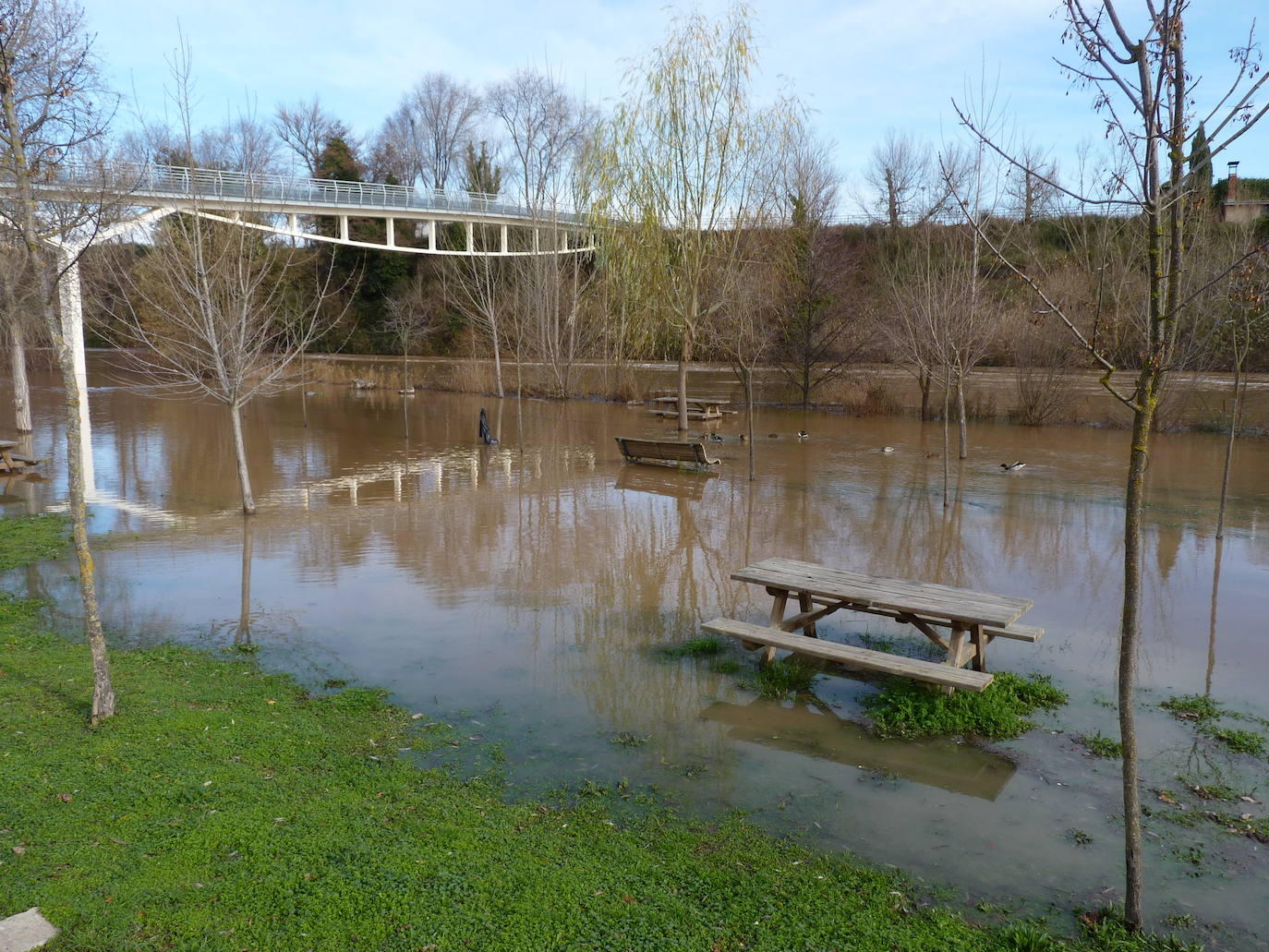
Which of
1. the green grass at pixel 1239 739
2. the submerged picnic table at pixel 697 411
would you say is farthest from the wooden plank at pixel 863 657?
the submerged picnic table at pixel 697 411

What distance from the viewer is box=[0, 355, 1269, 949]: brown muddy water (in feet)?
16.3

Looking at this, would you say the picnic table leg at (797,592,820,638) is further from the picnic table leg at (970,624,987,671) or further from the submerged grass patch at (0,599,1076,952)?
the submerged grass patch at (0,599,1076,952)

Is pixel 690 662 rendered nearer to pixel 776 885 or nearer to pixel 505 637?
pixel 505 637

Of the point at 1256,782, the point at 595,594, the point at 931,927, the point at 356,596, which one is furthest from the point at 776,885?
the point at 356,596

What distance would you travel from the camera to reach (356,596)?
30.6 ft

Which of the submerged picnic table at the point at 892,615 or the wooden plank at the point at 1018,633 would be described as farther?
the wooden plank at the point at 1018,633

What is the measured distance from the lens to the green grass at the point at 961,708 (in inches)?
242

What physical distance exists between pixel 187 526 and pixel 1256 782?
40.8 ft

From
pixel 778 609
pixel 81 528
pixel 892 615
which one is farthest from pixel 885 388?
pixel 81 528

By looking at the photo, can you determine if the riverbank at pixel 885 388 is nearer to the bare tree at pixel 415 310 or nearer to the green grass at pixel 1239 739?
the bare tree at pixel 415 310

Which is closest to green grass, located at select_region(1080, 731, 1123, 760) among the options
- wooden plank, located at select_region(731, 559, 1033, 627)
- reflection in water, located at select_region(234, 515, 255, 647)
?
wooden plank, located at select_region(731, 559, 1033, 627)

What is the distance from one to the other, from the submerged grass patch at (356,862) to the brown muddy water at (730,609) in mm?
466

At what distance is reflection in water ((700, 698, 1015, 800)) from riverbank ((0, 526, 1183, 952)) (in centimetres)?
122

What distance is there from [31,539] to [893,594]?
10.6 meters
